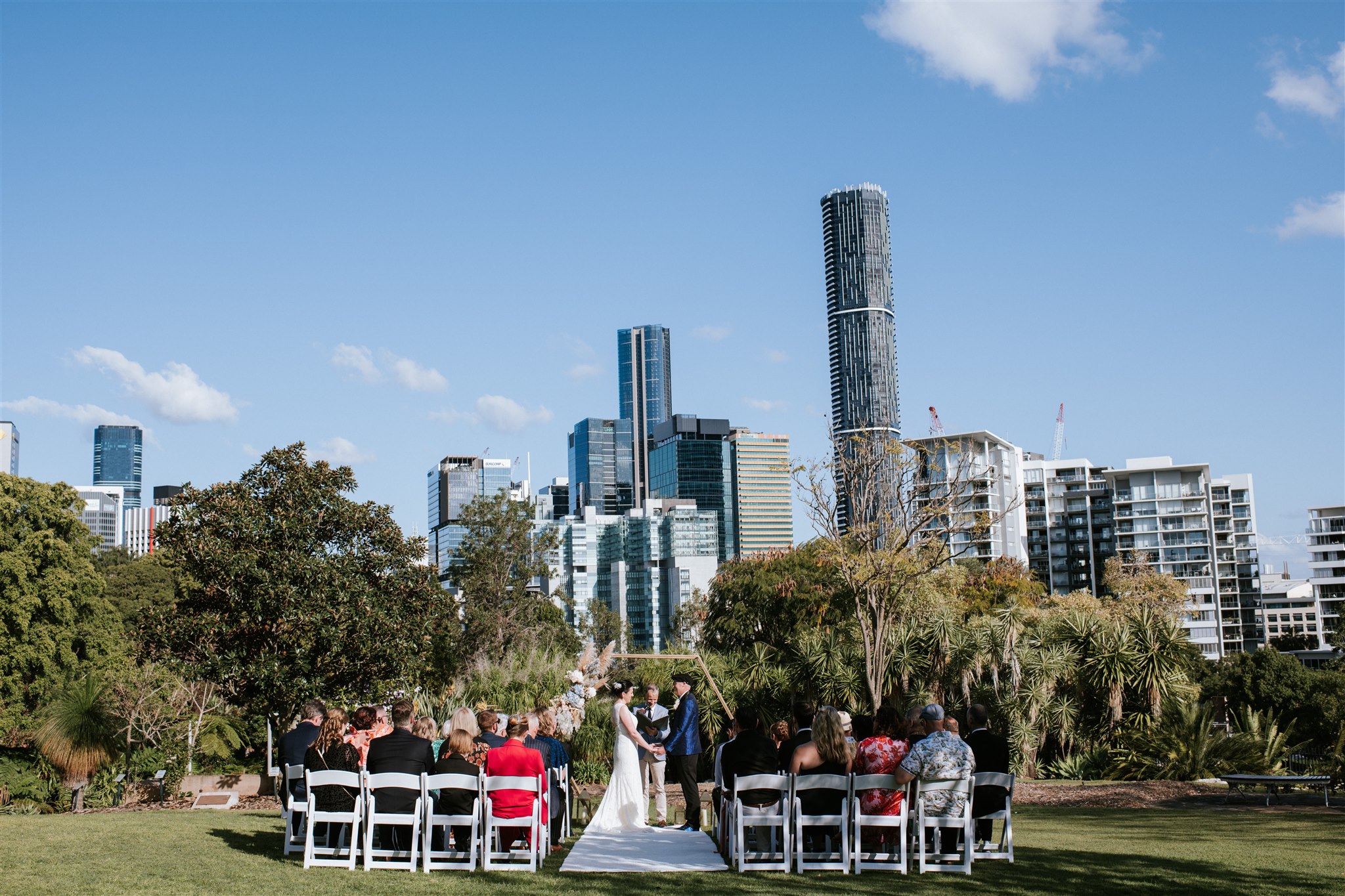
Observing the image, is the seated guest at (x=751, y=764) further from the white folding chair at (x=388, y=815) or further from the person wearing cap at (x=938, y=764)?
the white folding chair at (x=388, y=815)

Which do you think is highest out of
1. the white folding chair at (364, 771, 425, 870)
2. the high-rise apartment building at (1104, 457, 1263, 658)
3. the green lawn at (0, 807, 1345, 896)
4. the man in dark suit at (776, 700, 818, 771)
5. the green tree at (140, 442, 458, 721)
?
the high-rise apartment building at (1104, 457, 1263, 658)

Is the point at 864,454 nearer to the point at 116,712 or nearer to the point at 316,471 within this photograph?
the point at 316,471

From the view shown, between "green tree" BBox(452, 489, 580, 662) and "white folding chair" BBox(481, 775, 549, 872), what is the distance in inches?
1168

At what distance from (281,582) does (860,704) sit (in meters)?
10.6

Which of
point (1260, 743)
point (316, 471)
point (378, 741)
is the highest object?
point (316, 471)

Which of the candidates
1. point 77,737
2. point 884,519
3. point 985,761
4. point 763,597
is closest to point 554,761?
point 985,761

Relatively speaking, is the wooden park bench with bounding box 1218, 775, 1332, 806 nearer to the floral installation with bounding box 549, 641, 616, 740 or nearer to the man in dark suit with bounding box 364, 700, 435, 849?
the floral installation with bounding box 549, 641, 616, 740

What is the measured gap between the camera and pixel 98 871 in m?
8.36

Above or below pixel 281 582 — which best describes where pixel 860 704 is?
below

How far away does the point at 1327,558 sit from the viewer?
149000 millimetres

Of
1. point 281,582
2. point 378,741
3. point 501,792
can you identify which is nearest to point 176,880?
point 378,741

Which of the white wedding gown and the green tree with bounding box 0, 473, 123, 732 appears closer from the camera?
the white wedding gown

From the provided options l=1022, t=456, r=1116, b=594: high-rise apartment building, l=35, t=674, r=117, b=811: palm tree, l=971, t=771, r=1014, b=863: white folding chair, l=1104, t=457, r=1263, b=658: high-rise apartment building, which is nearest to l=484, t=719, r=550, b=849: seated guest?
l=971, t=771, r=1014, b=863: white folding chair

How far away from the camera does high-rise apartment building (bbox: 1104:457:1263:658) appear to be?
142875mm
